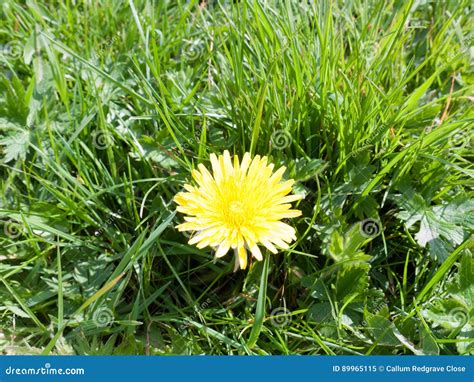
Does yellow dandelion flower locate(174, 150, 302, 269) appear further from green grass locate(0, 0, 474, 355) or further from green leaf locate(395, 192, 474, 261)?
green leaf locate(395, 192, 474, 261)

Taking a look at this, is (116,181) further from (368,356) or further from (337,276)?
(368,356)

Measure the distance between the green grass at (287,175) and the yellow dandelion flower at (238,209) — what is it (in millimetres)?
150

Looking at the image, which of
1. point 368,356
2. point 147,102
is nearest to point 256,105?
point 147,102

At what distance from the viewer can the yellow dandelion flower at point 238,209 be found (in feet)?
6.41

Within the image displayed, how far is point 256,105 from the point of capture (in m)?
2.22

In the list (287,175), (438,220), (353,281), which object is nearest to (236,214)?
(287,175)

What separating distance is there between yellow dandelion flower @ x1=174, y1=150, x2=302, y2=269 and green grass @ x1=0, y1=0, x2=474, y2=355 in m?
0.15

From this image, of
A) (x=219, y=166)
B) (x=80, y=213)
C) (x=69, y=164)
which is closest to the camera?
(x=219, y=166)

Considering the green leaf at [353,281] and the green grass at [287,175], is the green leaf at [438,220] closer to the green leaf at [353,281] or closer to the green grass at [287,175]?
the green grass at [287,175]

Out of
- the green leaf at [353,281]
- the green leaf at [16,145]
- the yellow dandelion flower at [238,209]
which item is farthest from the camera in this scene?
the green leaf at [16,145]

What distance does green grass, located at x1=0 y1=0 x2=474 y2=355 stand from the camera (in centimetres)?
217

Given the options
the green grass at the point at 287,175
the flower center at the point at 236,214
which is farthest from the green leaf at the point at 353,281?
the flower center at the point at 236,214

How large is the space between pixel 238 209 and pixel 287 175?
1.23 ft

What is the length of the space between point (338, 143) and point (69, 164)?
3.70ft
